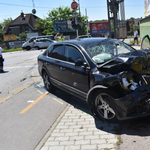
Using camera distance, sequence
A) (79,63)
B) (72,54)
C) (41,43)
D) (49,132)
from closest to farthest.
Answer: (49,132) → (79,63) → (72,54) → (41,43)

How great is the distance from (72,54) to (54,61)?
977 mm

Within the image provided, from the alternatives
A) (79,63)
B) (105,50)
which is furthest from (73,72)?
(105,50)

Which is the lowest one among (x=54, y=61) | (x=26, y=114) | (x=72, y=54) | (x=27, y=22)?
(x=26, y=114)

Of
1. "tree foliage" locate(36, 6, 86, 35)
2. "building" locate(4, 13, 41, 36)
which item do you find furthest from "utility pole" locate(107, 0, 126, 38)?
"building" locate(4, 13, 41, 36)

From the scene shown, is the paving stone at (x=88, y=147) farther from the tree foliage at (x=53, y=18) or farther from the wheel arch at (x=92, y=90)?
the tree foliage at (x=53, y=18)

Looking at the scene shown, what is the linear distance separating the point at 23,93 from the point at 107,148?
4.29 meters

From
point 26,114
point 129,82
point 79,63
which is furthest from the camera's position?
point 26,114

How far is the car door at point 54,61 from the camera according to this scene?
5.52 metres

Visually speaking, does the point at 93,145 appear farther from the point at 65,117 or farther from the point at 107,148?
the point at 65,117

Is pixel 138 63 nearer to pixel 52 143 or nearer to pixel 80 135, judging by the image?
pixel 80 135

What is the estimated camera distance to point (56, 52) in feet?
19.0

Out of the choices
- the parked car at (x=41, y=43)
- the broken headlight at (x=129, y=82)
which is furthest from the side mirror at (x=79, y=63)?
the parked car at (x=41, y=43)

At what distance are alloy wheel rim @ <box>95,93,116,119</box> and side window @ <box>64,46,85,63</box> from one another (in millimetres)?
1085

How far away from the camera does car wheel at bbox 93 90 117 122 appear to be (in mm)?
3660
